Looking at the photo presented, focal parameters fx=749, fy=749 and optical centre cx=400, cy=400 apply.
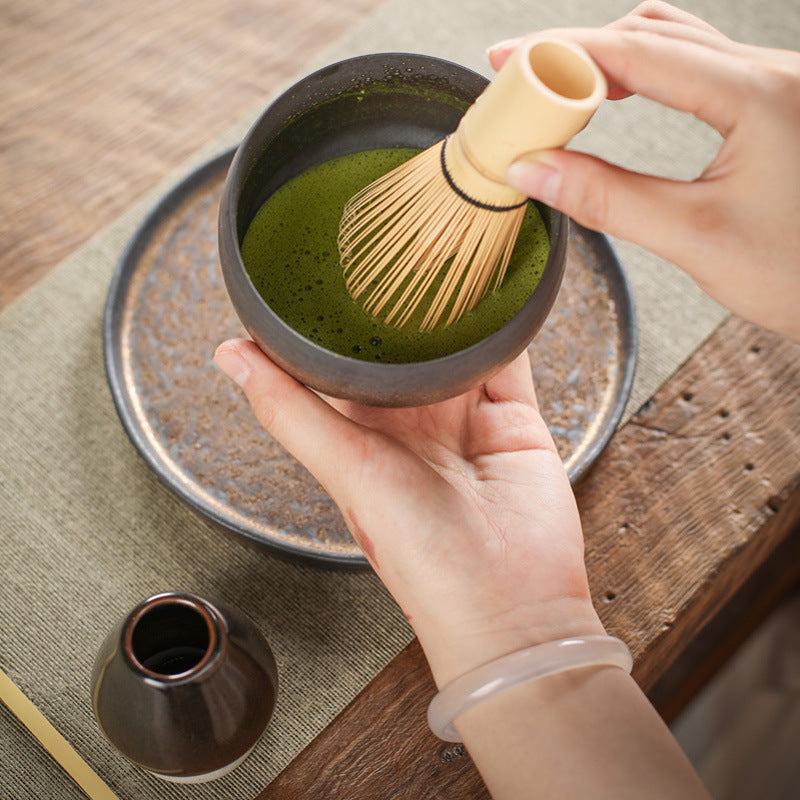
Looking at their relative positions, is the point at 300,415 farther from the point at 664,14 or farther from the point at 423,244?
the point at 664,14

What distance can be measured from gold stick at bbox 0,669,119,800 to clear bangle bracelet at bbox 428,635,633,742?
0.23 metres

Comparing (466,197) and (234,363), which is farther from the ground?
(466,197)

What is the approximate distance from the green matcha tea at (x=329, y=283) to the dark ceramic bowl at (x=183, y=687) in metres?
0.17

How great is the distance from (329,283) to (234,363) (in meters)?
0.08

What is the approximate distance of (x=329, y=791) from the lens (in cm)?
47

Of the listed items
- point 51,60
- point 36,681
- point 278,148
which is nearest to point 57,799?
point 36,681

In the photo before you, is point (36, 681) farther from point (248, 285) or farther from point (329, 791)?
point (248, 285)

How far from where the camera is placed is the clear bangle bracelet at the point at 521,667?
0.39m

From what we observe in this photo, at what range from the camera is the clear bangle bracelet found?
394 millimetres

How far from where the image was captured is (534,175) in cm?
35

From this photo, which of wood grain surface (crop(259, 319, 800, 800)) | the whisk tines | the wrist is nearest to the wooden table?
wood grain surface (crop(259, 319, 800, 800))

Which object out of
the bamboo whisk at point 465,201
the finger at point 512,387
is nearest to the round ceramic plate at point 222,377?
the finger at point 512,387

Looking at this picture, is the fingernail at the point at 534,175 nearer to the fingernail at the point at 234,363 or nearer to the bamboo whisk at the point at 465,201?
the bamboo whisk at the point at 465,201

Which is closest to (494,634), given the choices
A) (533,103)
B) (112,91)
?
(533,103)
